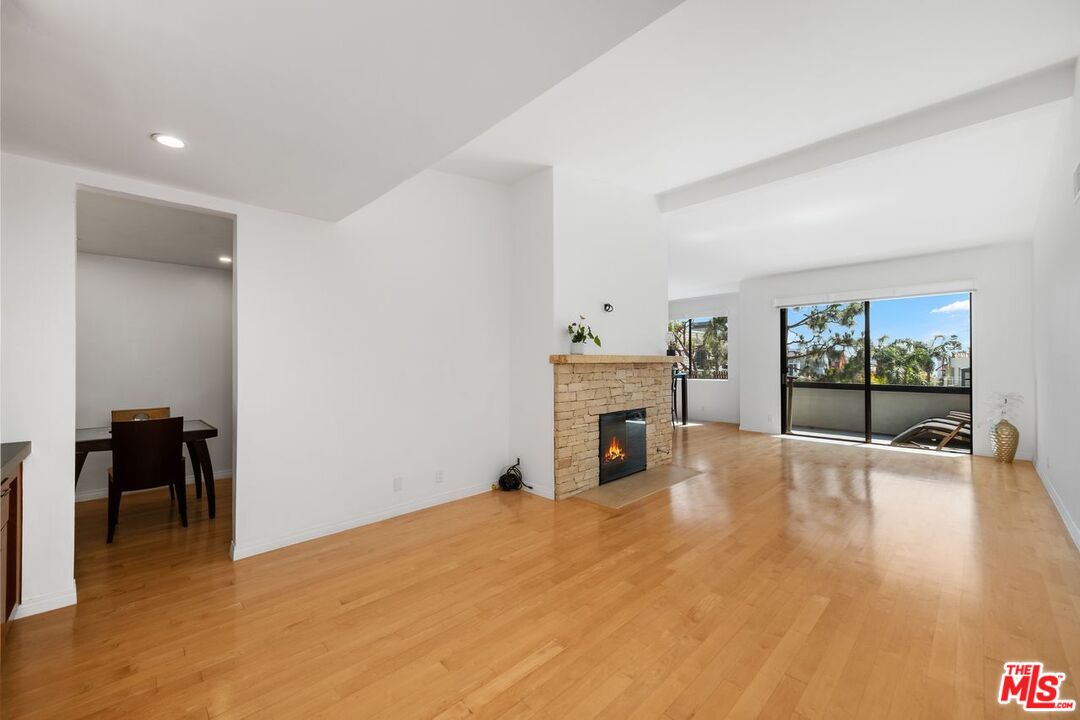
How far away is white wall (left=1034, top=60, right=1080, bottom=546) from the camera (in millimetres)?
2922

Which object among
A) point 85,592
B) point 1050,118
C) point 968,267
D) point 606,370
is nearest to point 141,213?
point 85,592

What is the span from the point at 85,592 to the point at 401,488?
1.91 m

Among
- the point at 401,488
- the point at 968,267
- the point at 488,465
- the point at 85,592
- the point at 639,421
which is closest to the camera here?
the point at 85,592

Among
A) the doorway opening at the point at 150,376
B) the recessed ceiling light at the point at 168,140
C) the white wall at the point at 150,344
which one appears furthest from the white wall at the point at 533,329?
the white wall at the point at 150,344

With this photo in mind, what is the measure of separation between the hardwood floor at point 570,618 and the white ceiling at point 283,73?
234 cm

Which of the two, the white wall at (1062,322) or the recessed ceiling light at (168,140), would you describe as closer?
the recessed ceiling light at (168,140)

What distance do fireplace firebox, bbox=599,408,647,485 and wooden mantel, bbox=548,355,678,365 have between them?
22.0 inches

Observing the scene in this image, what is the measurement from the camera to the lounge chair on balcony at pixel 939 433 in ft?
20.9

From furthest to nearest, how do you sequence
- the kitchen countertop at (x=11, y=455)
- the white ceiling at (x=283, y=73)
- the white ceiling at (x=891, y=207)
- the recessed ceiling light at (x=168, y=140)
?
the white ceiling at (x=891, y=207)
the recessed ceiling light at (x=168, y=140)
the kitchen countertop at (x=11, y=455)
the white ceiling at (x=283, y=73)

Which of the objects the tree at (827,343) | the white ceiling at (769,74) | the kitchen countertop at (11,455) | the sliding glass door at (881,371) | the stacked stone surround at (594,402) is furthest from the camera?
the tree at (827,343)

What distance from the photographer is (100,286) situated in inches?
185

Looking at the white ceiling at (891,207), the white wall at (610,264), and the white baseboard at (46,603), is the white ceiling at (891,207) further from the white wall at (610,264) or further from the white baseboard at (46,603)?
the white baseboard at (46,603)

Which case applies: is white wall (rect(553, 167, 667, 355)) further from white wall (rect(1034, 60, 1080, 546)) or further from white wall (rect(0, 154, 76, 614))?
white wall (rect(0, 154, 76, 614))

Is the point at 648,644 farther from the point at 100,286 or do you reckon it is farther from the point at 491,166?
the point at 100,286
